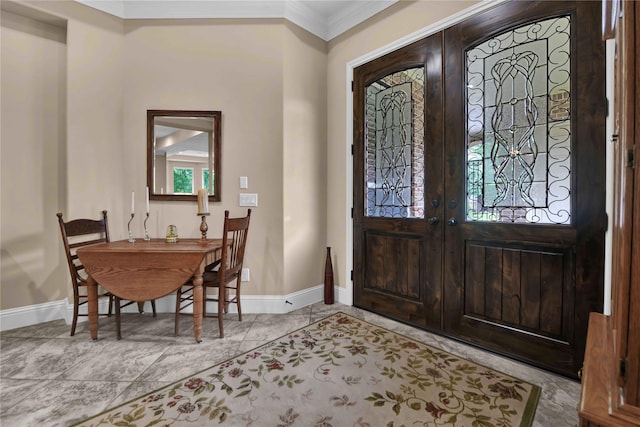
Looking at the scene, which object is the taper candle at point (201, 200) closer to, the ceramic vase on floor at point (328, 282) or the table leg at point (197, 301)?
the table leg at point (197, 301)

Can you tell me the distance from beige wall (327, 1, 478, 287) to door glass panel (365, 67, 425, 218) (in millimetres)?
248

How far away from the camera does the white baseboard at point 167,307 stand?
2.36 m

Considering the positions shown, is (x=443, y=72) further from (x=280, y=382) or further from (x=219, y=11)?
(x=280, y=382)

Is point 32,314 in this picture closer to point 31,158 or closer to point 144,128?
point 31,158

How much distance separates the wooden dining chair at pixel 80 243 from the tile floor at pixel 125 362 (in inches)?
6.8

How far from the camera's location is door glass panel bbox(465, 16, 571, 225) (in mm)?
1697

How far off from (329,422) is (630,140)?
4.81 feet

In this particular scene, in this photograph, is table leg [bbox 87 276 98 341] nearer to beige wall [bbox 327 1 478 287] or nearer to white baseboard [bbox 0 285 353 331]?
white baseboard [bbox 0 285 353 331]

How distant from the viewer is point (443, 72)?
2.15m

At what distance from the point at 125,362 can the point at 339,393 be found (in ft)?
4.50

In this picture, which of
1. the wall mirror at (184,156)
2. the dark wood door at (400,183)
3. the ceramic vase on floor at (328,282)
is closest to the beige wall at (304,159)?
the ceramic vase on floor at (328,282)

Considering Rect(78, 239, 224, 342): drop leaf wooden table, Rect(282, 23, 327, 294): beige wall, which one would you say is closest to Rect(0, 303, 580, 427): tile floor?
Rect(78, 239, 224, 342): drop leaf wooden table

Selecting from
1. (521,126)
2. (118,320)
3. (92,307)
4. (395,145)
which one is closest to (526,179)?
(521,126)

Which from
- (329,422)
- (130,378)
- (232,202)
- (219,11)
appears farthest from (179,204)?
(329,422)
